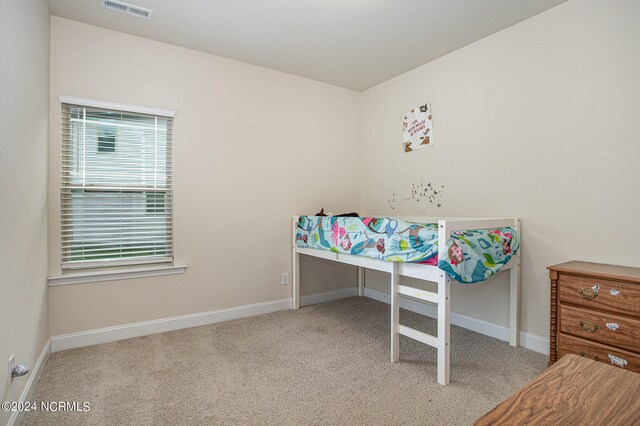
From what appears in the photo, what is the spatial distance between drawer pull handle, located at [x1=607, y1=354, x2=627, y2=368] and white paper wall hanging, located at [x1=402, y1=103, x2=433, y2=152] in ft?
6.55

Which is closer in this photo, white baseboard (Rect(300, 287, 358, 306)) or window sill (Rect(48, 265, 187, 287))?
window sill (Rect(48, 265, 187, 287))

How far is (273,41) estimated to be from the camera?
2754 millimetres

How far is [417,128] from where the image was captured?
3.22 m

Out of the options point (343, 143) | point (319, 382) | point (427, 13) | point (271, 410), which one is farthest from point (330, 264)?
point (427, 13)

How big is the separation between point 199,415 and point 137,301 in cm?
138

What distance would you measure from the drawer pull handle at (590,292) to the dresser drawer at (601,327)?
8 centimetres

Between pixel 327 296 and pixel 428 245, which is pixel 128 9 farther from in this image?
pixel 327 296

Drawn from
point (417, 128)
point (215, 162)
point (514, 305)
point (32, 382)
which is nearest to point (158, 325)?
point (32, 382)

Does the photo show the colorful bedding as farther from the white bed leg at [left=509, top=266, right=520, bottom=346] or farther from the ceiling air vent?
the ceiling air vent

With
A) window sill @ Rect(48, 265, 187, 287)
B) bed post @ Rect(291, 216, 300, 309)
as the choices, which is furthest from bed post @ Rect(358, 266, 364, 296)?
window sill @ Rect(48, 265, 187, 287)

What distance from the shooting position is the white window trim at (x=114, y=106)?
2400 millimetres

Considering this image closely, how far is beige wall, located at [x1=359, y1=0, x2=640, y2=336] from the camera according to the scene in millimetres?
2004

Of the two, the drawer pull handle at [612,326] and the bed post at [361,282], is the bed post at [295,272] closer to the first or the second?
the bed post at [361,282]

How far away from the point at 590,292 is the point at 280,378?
179cm
